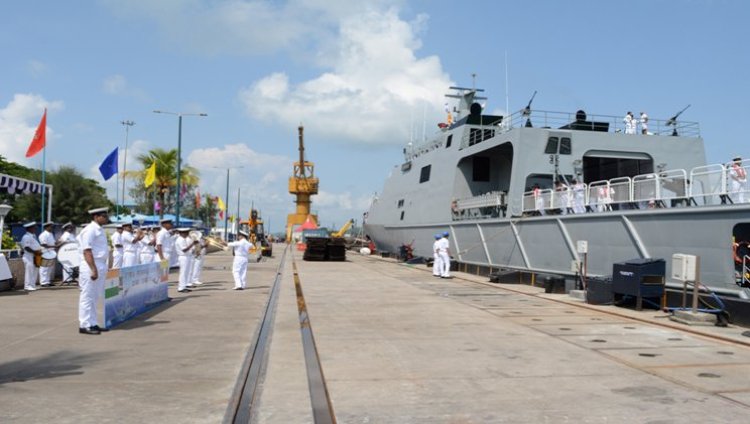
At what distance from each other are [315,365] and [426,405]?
1901 mm

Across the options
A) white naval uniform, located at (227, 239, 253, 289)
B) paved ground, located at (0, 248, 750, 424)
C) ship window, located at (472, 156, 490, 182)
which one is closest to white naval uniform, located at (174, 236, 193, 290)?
white naval uniform, located at (227, 239, 253, 289)

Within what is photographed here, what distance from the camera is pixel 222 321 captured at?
9625 mm

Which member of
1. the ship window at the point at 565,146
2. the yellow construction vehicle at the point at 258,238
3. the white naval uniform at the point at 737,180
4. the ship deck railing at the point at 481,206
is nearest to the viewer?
the white naval uniform at the point at 737,180

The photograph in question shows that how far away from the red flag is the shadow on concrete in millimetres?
15635

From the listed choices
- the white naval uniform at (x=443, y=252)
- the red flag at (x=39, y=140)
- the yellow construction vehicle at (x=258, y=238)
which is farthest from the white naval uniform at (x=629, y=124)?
the yellow construction vehicle at (x=258, y=238)

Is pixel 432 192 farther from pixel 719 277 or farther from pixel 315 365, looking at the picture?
pixel 315 365

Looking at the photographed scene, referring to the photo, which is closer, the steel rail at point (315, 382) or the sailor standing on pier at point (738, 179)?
the steel rail at point (315, 382)

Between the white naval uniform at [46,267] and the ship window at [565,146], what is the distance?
14792 millimetres

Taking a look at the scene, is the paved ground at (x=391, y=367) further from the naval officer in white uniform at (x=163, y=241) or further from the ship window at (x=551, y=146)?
the ship window at (x=551, y=146)

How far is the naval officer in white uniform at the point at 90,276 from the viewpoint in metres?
8.06

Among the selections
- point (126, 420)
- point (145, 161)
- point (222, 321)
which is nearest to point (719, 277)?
point (222, 321)

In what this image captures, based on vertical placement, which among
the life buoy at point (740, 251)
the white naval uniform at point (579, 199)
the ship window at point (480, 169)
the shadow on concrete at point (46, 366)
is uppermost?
the ship window at point (480, 169)

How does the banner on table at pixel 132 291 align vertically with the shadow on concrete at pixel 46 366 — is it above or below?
above

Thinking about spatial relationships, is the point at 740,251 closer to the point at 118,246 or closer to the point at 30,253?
the point at 118,246
